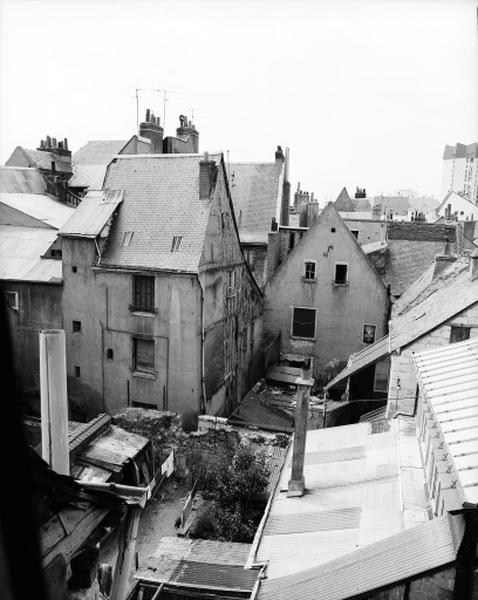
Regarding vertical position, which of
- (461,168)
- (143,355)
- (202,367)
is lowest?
(202,367)

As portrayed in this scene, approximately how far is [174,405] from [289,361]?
9702 mm

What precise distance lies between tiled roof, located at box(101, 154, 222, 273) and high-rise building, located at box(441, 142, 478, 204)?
5060 inches

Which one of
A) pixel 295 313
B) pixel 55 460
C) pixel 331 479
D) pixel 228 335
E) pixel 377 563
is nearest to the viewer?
pixel 377 563

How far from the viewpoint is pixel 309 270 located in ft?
88.4

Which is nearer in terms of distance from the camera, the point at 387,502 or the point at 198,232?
the point at 387,502

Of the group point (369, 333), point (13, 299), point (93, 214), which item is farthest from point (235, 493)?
point (369, 333)

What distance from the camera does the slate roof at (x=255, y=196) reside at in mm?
29906

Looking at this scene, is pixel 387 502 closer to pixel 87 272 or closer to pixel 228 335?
pixel 228 335

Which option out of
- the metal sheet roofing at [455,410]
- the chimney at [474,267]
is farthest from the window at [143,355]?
the chimney at [474,267]

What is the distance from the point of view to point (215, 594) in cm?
1037

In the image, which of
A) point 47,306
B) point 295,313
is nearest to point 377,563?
point 47,306

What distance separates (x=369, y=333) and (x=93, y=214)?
15.2 m

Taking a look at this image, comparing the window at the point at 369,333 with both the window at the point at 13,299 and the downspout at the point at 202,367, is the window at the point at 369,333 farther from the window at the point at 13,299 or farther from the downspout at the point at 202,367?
the window at the point at 13,299

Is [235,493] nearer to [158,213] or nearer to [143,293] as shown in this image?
[143,293]
